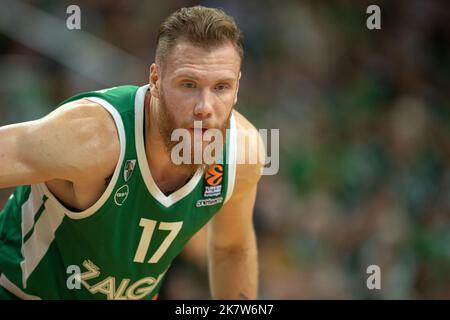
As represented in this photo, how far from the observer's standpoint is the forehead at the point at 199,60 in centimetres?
304

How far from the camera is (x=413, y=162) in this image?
277 inches

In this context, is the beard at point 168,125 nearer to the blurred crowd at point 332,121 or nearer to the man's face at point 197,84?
the man's face at point 197,84

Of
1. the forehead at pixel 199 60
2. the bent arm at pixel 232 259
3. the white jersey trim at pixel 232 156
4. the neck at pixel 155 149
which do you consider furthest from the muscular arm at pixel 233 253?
the forehead at pixel 199 60

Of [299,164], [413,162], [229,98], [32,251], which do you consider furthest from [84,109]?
[413,162]

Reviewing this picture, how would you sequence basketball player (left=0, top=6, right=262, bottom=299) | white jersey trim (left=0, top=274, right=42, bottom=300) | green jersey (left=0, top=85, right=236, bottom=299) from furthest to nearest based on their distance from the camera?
white jersey trim (left=0, top=274, right=42, bottom=300)
green jersey (left=0, top=85, right=236, bottom=299)
basketball player (left=0, top=6, right=262, bottom=299)

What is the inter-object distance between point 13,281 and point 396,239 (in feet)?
12.9

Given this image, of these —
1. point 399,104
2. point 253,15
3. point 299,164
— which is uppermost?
point 253,15

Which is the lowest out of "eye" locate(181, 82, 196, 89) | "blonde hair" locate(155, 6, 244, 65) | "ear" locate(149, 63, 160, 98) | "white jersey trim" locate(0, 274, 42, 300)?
"white jersey trim" locate(0, 274, 42, 300)

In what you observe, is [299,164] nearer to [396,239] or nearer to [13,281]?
[396,239]

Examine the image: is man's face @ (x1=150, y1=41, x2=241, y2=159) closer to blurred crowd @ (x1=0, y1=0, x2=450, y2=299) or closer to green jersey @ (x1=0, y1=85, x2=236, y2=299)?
green jersey @ (x1=0, y1=85, x2=236, y2=299)

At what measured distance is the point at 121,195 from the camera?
3219 mm

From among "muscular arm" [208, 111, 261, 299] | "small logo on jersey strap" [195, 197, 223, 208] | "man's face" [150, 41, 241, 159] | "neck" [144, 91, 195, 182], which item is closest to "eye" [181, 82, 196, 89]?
"man's face" [150, 41, 241, 159]

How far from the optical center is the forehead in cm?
304

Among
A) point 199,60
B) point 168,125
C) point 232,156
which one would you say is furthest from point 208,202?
point 199,60
